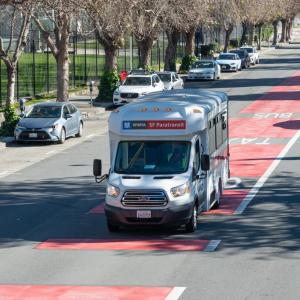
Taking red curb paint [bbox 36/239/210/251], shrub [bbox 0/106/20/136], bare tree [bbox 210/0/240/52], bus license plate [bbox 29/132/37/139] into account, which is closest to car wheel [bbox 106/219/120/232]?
red curb paint [bbox 36/239/210/251]

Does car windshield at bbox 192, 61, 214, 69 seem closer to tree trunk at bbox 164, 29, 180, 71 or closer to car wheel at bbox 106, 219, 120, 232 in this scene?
tree trunk at bbox 164, 29, 180, 71

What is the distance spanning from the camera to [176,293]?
581 inches

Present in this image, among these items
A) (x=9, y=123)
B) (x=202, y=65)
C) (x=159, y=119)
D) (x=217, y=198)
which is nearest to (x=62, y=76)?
(x=9, y=123)

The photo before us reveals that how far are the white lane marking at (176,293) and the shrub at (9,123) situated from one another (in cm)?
2352

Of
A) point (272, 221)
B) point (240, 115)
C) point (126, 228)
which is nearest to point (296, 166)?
point (272, 221)

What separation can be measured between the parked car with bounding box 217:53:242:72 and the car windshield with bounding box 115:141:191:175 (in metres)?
57.0

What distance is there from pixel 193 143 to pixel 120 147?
151 centimetres

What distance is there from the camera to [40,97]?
A: 177 feet

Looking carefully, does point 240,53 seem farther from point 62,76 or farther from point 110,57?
point 62,76

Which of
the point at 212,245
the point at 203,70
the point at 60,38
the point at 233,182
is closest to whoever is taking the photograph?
the point at 212,245

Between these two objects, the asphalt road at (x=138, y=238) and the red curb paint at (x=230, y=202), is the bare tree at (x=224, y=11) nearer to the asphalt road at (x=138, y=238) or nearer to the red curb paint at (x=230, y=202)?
the asphalt road at (x=138, y=238)

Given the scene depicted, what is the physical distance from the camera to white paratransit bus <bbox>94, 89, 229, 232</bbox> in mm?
19188

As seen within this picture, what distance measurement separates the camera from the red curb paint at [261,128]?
38.2 meters

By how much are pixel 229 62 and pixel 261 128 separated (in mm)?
36975
